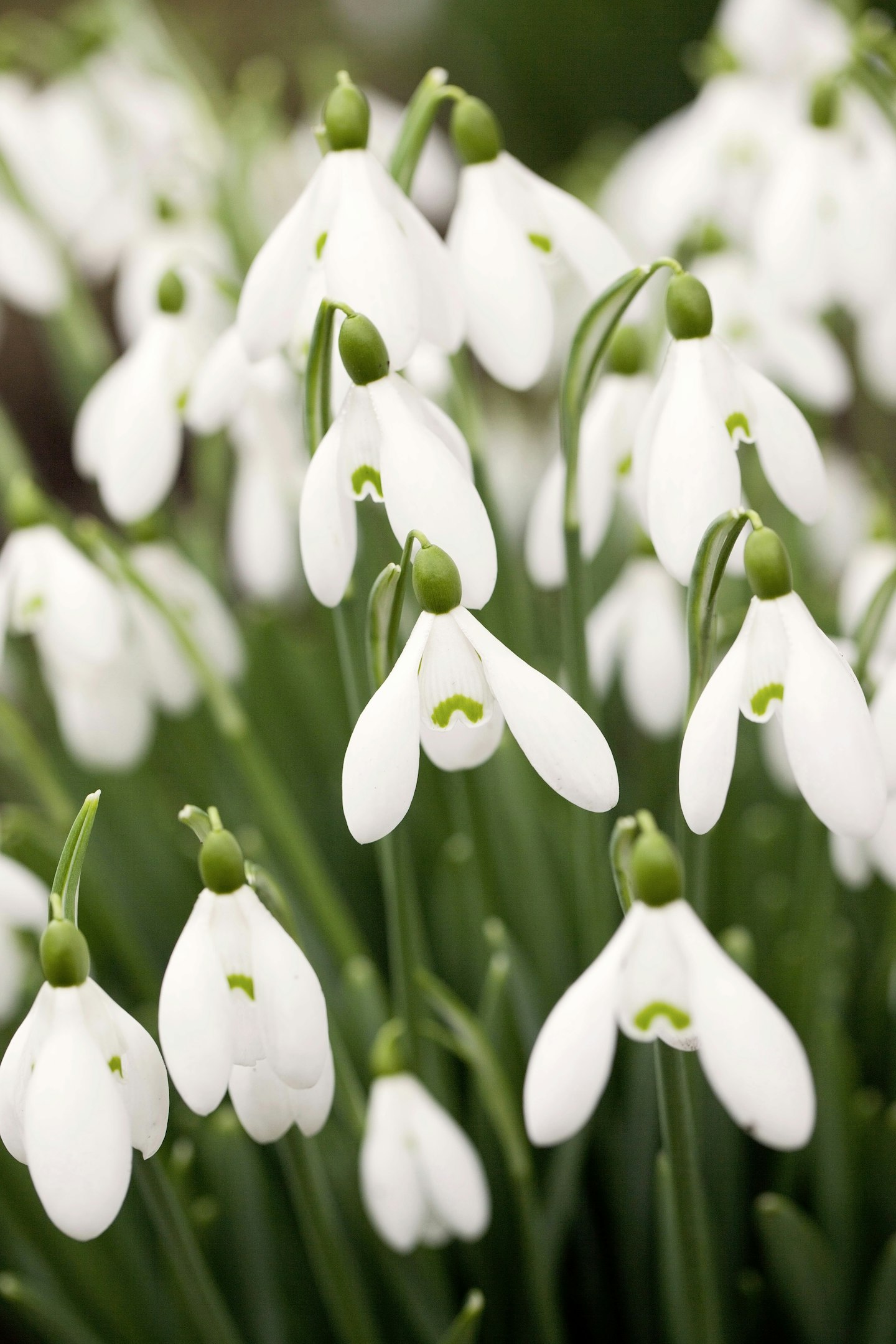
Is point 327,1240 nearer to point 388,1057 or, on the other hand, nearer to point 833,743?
point 388,1057

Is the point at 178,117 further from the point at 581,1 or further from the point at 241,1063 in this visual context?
the point at 581,1

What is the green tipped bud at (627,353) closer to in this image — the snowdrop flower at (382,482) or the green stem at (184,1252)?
the snowdrop flower at (382,482)

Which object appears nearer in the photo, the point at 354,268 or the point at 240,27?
the point at 354,268

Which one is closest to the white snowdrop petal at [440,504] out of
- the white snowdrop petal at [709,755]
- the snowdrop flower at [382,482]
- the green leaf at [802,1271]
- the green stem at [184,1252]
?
the snowdrop flower at [382,482]

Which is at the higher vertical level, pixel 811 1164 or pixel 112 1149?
pixel 112 1149

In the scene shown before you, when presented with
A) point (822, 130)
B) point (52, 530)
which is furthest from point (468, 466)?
point (822, 130)
